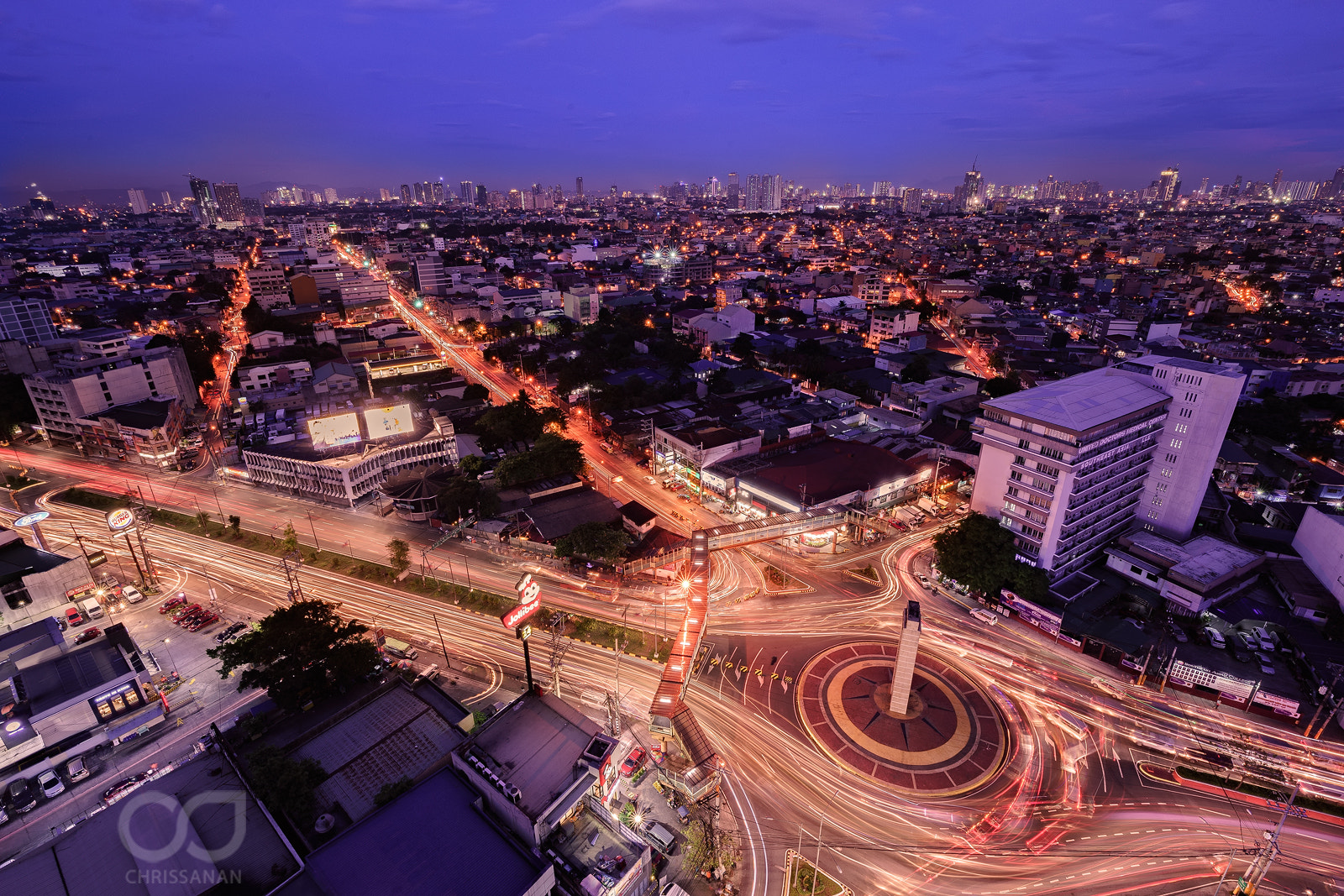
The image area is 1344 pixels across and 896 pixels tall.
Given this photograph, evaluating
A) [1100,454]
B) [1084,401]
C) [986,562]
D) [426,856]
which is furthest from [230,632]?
[1084,401]

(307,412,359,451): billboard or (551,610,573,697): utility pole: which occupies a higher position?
(307,412,359,451): billboard

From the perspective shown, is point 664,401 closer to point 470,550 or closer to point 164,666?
point 470,550

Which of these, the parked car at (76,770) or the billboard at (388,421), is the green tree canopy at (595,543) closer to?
the billboard at (388,421)

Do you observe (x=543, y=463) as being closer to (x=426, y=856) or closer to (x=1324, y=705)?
(x=426, y=856)

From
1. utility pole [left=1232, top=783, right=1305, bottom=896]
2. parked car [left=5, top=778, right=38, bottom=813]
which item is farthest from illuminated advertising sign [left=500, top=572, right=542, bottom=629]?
utility pole [left=1232, top=783, right=1305, bottom=896]

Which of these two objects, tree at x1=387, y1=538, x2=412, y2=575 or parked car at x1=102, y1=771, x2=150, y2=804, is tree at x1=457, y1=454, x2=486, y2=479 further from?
parked car at x1=102, y1=771, x2=150, y2=804

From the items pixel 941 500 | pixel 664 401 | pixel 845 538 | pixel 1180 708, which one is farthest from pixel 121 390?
pixel 1180 708

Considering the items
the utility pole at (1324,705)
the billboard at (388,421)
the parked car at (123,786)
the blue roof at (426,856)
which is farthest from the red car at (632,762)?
the billboard at (388,421)
